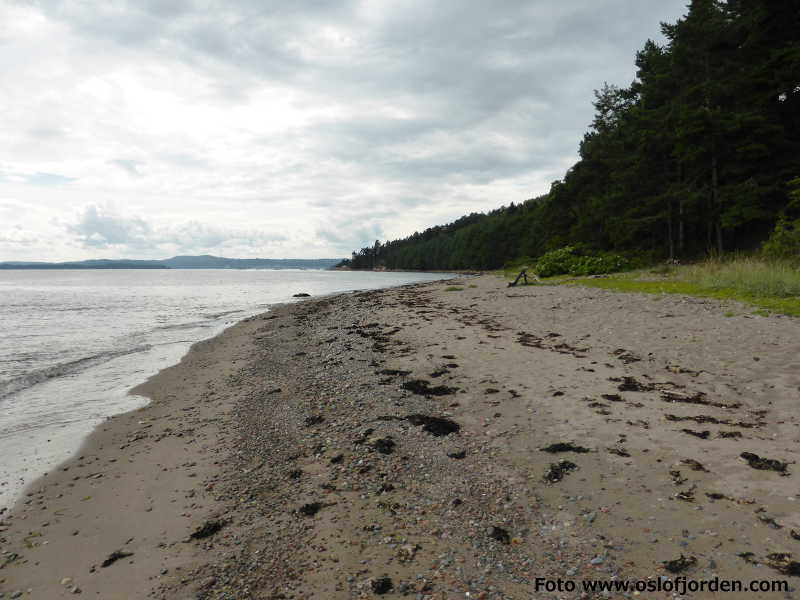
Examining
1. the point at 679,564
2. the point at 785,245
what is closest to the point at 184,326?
the point at 679,564

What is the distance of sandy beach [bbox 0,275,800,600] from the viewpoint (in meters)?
3.44

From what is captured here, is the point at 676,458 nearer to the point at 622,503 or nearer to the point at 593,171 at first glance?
the point at 622,503

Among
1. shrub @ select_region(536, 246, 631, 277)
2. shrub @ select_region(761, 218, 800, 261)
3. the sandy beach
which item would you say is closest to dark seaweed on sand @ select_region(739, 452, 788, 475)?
the sandy beach

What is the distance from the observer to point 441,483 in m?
4.76

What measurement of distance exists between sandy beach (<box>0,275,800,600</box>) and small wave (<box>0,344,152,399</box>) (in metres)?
4.19

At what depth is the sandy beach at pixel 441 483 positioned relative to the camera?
3443 millimetres

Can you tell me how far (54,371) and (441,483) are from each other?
12748mm

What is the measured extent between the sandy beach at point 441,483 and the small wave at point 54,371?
4.19m

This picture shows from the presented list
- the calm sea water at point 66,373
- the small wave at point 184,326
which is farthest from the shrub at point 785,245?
the small wave at point 184,326

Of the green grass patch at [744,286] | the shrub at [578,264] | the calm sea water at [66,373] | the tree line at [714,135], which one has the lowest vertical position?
the calm sea water at [66,373]

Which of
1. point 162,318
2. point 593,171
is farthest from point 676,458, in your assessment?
point 593,171

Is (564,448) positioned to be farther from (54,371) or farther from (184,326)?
(184,326)

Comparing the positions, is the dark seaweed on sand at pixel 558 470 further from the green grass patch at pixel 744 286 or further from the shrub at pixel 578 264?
the shrub at pixel 578 264

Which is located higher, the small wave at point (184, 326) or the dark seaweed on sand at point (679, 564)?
the small wave at point (184, 326)
